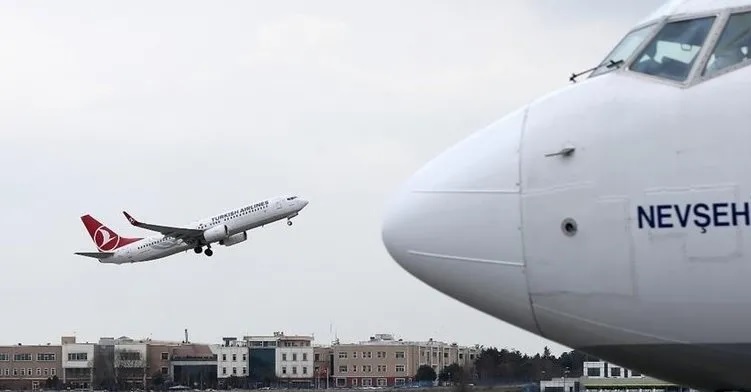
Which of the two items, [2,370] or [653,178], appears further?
[2,370]

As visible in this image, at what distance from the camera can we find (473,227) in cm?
628

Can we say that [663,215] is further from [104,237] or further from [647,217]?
[104,237]

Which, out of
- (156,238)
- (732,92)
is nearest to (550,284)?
(732,92)

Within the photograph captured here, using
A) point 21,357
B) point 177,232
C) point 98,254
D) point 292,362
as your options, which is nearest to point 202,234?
point 177,232

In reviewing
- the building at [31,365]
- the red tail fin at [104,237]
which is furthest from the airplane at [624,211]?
the building at [31,365]

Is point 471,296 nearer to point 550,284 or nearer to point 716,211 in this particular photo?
point 550,284

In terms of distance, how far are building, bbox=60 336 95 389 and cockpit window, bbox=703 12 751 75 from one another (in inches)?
5722

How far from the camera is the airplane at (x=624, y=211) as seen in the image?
5.77m

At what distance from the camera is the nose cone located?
6.25 m

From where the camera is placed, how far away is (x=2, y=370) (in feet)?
490

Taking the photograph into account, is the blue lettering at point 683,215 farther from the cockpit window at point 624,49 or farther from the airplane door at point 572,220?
the cockpit window at point 624,49

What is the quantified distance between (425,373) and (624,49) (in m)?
125

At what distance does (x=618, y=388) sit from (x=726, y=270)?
2459 centimetres

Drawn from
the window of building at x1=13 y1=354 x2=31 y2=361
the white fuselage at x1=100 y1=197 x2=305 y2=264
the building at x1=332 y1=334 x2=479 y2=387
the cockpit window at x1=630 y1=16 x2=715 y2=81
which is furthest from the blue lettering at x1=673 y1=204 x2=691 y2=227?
the window of building at x1=13 y1=354 x2=31 y2=361
